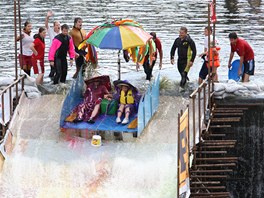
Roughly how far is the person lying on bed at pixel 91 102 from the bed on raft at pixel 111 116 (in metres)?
0.10

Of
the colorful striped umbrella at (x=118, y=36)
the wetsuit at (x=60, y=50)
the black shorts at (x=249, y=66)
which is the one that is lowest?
the black shorts at (x=249, y=66)

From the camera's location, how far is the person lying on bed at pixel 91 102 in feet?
52.2

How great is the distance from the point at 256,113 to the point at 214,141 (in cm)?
158

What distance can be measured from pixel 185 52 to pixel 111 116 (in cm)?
270

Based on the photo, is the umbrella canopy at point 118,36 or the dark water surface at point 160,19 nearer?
the umbrella canopy at point 118,36

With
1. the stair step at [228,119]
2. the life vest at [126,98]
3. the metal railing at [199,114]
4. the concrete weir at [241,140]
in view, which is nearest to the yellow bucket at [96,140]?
the life vest at [126,98]

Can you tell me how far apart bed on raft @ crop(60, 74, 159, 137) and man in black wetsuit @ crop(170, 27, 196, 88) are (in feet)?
3.97

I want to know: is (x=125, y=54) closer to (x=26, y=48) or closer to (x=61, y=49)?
(x=61, y=49)

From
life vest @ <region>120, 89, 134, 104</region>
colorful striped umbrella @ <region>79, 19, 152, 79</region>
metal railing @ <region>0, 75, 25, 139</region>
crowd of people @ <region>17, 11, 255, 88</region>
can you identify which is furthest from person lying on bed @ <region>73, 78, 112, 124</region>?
metal railing @ <region>0, 75, 25, 139</region>

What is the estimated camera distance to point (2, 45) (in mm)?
25578

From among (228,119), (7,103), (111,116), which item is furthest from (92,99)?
(228,119)

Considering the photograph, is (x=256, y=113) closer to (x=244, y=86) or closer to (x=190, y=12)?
(x=244, y=86)

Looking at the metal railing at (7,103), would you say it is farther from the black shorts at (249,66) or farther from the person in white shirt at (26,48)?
the black shorts at (249,66)

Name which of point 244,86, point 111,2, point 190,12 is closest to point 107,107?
point 244,86
